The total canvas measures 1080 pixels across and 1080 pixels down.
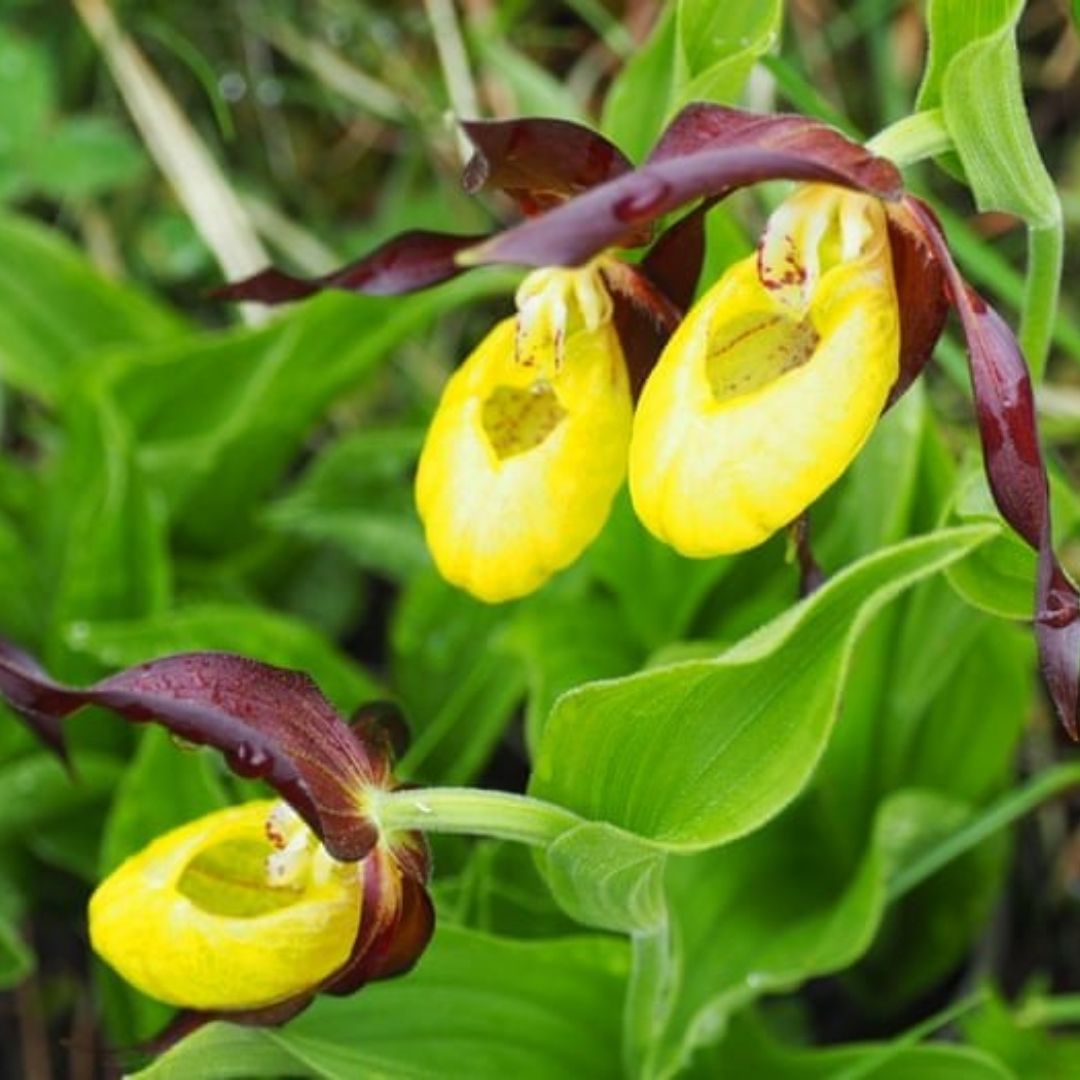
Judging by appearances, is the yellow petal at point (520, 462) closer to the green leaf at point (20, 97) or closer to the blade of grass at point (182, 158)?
the blade of grass at point (182, 158)

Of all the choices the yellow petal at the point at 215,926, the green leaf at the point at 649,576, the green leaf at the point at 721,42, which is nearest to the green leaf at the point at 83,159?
the green leaf at the point at 649,576

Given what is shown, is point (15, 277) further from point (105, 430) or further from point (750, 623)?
point (750, 623)

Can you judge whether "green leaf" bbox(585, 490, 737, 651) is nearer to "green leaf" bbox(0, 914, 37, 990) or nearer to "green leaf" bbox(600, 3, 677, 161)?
"green leaf" bbox(600, 3, 677, 161)

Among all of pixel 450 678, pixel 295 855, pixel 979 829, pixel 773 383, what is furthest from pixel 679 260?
pixel 450 678

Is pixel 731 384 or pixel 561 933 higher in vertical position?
pixel 731 384

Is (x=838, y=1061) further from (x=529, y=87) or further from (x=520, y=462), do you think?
(x=529, y=87)

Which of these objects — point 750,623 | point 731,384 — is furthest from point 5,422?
point 731,384

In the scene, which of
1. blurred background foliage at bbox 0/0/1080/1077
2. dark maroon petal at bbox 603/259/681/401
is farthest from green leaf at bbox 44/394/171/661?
dark maroon petal at bbox 603/259/681/401
